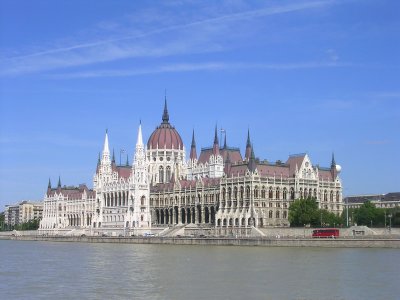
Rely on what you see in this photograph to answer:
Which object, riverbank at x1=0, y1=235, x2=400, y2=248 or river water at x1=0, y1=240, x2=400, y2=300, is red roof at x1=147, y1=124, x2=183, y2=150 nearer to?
riverbank at x1=0, y1=235, x2=400, y2=248

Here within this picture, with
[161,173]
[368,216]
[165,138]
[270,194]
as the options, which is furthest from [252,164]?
[165,138]

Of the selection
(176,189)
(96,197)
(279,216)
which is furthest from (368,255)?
(96,197)

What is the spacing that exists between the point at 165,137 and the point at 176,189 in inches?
901

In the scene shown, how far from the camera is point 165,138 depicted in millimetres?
167125

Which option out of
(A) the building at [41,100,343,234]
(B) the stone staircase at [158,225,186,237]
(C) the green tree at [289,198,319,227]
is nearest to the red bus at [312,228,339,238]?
(C) the green tree at [289,198,319,227]

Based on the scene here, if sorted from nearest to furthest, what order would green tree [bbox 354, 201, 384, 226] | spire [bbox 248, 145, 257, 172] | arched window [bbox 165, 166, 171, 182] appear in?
spire [bbox 248, 145, 257, 172] < green tree [bbox 354, 201, 384, 226] < arched window [bbox 165, 166, 171, 182]

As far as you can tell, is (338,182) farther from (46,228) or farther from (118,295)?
(118,295)

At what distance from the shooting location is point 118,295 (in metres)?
40.8

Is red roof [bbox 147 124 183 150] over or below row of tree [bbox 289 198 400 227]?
over

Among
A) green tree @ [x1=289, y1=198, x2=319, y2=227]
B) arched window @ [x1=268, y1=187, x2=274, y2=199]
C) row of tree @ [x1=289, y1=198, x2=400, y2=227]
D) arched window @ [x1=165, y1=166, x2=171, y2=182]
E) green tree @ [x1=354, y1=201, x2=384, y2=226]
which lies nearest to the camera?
green tree @ [x1=289, y1=198, x2=319, y2=227]

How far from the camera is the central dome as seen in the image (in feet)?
544

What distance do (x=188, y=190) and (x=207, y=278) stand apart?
3710 inches

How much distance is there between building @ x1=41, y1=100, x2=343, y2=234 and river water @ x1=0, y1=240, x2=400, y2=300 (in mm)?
54647

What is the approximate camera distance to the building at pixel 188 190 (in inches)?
4872
